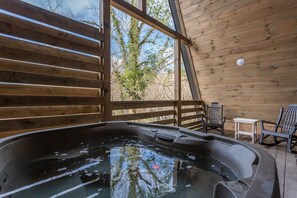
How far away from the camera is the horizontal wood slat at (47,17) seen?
189 cm

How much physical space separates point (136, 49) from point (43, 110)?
3.19 m

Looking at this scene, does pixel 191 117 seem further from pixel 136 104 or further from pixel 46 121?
pixel 46 121

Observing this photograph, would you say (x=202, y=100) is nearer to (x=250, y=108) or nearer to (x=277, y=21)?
(x=250, y=108)

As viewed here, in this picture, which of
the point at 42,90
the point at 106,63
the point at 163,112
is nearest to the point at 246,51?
the point at 163,112

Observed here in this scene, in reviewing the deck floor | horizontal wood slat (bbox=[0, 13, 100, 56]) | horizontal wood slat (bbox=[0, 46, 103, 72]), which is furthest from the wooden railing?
the deck floor

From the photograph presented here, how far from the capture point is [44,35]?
2137 millimetres

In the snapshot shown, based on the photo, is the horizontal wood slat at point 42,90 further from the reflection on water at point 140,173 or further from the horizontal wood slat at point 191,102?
the horizontal wood slat at point 191,102

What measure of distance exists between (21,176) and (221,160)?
4.91ft

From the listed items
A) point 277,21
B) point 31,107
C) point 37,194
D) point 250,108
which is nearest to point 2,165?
point 37,194

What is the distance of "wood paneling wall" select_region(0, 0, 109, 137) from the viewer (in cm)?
189

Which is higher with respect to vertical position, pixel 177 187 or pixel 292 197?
pixel 177 187

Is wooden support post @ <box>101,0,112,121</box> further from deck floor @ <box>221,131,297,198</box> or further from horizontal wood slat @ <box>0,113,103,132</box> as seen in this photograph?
deck floor @ <box>221,131,297,198</box>

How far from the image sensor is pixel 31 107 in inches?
82.0

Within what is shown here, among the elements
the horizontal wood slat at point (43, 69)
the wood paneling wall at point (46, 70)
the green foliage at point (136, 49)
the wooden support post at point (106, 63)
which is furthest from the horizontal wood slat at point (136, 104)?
the green foliage at point (136, 49)
